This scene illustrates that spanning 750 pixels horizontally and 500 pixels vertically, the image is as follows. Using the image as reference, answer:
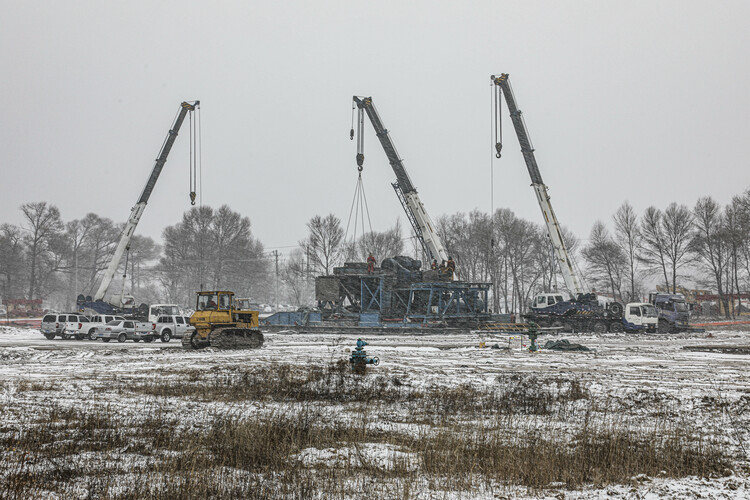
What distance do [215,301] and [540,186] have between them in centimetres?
2403

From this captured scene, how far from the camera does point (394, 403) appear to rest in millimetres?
11945

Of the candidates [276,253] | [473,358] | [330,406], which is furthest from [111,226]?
[330,406]

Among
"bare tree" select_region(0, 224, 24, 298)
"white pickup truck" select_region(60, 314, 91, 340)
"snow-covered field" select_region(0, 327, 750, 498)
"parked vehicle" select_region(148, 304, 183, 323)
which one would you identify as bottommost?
"snow-covered field" select_region(0, 327, 750, 498)

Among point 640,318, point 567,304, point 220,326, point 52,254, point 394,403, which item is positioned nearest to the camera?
point 394,403

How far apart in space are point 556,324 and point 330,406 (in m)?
30.5

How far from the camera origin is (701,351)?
80.9 ft

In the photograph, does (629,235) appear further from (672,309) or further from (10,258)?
(10,258)

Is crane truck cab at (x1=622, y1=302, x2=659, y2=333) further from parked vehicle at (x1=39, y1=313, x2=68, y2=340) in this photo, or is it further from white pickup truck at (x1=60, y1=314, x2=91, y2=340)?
parked vehicle at (x1=39, y1=313, x2=68, y2=340)

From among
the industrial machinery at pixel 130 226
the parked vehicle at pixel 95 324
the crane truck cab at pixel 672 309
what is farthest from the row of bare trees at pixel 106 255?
the crane truck cab at pixel 672 309

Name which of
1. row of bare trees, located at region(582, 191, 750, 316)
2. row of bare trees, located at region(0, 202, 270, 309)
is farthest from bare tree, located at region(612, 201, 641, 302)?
row of bare trees, located at region(0, 202, 270, 309)

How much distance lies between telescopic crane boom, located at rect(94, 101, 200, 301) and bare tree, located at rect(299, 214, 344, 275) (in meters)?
24.9

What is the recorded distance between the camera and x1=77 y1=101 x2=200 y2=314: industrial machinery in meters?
41.3

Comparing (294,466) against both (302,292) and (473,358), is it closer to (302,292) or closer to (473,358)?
(473,358)

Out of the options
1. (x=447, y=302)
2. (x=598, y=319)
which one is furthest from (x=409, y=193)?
(x=598, y=319)
